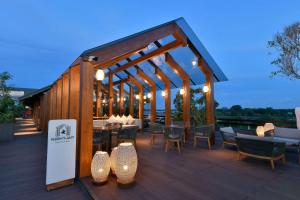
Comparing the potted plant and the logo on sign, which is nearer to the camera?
the logo on sign

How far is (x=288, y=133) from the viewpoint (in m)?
5.27

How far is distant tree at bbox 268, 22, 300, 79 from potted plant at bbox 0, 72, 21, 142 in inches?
433

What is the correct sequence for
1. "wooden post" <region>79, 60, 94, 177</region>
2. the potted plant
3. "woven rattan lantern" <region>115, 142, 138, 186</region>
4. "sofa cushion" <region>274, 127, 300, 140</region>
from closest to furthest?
"woven rattan lantern" <region>115, 142, 138, 186</region>, "wooden post" <region>79, 60, 94, 177</region>, "sofa cushion" <region>274, 127, 300, 140</region>, the potted plant

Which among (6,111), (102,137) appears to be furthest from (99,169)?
(6,111)

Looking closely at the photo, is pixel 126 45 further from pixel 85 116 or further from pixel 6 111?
pixel 6 111

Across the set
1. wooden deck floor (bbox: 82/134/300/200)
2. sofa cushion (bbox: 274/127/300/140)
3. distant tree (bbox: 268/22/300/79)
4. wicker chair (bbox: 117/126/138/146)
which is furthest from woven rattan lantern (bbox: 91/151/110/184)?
distant tree (bbox: 268/22/300/79)

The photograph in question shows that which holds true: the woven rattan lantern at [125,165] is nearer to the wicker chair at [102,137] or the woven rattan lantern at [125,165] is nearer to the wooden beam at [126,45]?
the wooden beam at [126,45]

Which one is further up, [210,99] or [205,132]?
[210,99]

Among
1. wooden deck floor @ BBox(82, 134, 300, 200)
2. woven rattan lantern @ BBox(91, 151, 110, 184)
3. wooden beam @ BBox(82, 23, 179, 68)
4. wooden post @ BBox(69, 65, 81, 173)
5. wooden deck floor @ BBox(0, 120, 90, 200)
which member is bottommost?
wooden deck floor @ BBox(82, 134, 300, 200)

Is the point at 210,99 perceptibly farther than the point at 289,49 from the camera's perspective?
Yes

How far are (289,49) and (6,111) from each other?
11554 mm

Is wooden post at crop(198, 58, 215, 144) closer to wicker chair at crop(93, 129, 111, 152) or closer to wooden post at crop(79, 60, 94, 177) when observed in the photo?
wicker chair at crop(93, 129, 111, 152)

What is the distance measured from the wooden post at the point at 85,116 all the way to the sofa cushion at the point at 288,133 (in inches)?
243

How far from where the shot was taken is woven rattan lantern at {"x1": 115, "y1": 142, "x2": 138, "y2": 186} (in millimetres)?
2535
